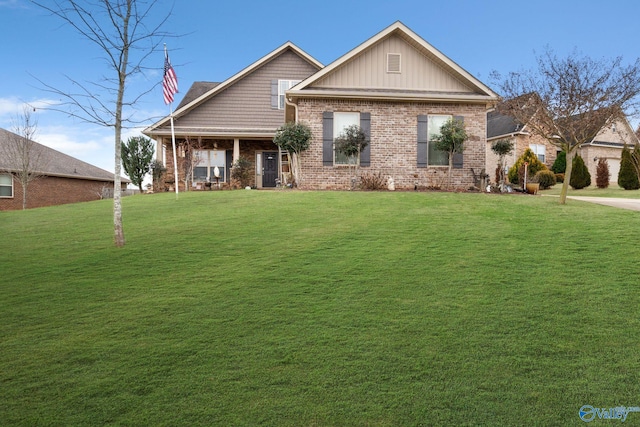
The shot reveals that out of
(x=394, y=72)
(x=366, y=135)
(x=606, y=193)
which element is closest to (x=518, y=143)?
(x=606, y=193)

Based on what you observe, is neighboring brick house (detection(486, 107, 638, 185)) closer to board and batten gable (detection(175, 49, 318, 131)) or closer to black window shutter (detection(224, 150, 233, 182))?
board and batten gable (detection(175, 49, 318, 131))

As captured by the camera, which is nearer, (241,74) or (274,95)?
(241,74)

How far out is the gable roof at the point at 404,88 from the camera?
16.3 m

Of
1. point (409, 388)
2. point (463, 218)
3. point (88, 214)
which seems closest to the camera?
point (409, 388)

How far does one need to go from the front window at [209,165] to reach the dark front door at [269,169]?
202 centimetres

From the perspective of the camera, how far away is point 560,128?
1335cm

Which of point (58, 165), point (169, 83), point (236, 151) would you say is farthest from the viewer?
point (58, 165)

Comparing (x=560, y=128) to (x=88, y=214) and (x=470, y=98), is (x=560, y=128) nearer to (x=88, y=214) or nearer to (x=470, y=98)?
(x=470, y=98)

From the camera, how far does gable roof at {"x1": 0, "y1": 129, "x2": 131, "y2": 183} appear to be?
24.2 metres

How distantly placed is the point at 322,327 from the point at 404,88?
47.6 feet

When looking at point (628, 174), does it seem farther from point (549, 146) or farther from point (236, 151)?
point (236, 151)

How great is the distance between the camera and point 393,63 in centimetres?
1706

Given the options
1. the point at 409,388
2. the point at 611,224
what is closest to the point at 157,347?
the point at 409,388

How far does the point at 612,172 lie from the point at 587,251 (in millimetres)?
30271
